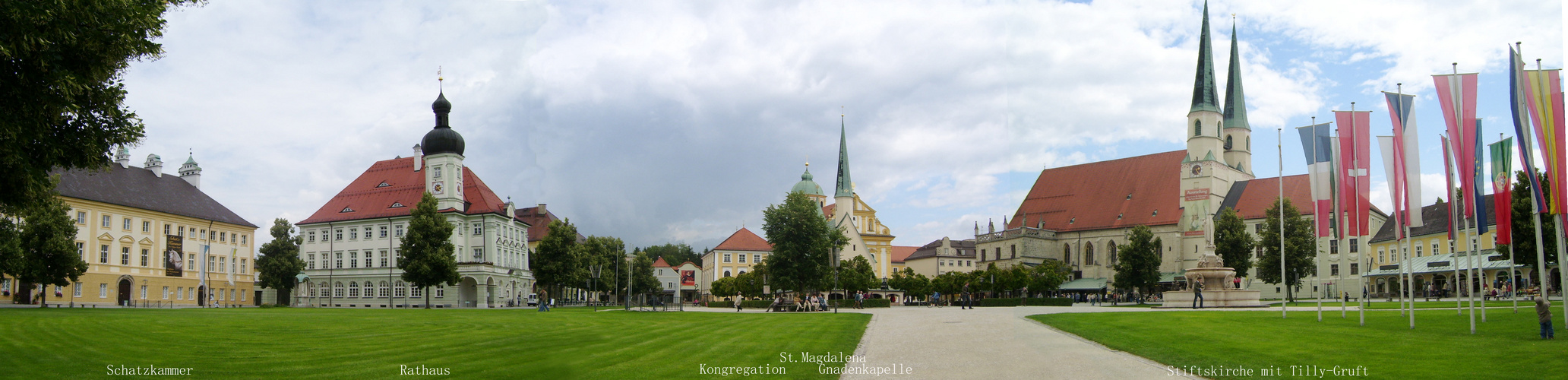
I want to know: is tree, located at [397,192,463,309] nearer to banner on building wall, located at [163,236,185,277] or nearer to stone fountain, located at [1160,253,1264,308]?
banner on building wall, located at [163,236,185,277]

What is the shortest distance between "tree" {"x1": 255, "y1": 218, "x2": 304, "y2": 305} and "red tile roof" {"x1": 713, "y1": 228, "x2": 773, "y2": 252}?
154 ft

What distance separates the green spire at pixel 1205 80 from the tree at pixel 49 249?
8952 cm

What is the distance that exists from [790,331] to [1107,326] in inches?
333

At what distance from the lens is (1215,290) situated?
1619 inches

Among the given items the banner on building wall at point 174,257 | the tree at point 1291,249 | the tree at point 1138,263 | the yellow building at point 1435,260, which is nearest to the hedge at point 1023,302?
the tree at point 1138,263

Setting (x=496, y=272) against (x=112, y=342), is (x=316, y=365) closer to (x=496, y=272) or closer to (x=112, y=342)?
(x=112, y=342)

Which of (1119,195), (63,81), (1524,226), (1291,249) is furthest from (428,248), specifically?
(1119,195)

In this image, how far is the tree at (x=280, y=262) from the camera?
66000mm

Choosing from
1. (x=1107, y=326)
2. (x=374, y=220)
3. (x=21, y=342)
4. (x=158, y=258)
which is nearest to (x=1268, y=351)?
(x=1107, y=326)

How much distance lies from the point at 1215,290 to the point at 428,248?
38585 mm

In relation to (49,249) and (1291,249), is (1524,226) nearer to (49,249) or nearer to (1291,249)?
(1291,249)

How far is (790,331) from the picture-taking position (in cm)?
2097

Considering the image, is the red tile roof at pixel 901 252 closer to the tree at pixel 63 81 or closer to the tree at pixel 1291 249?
the tree at pixel 1291 249

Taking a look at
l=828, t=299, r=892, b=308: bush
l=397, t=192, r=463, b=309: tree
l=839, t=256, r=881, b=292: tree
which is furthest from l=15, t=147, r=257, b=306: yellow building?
l=839, t=256, r=881, b=292: tree
